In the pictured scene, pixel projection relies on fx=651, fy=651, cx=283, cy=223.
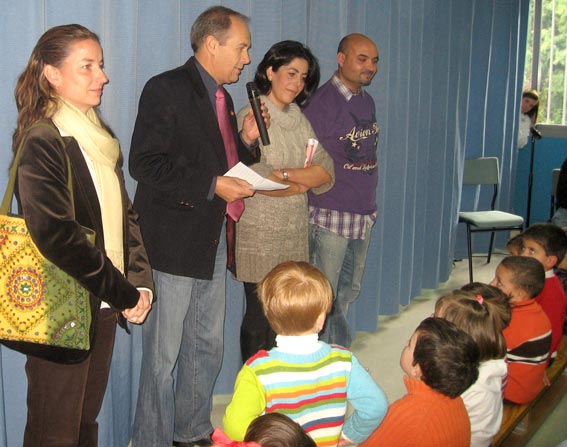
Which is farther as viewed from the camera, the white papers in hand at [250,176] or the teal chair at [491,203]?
the teal chair at [491,203]

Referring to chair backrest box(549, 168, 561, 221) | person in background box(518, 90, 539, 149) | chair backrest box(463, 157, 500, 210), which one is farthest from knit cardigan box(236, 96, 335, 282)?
person in background box(518, 90, 539, 149)

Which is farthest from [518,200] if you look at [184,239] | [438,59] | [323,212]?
[184,239]

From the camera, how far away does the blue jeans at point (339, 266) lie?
2885 mm

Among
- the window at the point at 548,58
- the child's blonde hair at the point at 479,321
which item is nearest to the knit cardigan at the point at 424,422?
the child's blonde hair at the point at 479,321

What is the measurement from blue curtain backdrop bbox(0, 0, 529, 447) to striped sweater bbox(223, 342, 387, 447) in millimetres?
908

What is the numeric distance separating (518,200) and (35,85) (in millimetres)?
5646

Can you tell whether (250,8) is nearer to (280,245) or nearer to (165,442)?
(280,245)

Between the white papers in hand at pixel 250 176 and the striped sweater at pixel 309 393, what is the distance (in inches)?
27.4

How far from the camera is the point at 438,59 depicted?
4113mm

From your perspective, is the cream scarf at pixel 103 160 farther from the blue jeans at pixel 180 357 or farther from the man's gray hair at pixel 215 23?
the man's gray hair at pixel 215 23

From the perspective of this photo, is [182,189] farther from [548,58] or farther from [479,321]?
[548,58]

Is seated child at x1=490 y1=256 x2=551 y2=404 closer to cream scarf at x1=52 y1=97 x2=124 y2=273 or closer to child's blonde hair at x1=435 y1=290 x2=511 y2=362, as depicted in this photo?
child's blonde hair at x1=435 y1=290 x2=511 y2=362

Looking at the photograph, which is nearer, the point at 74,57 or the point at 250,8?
the point at 74,57

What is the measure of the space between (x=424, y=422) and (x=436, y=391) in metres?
0.08
